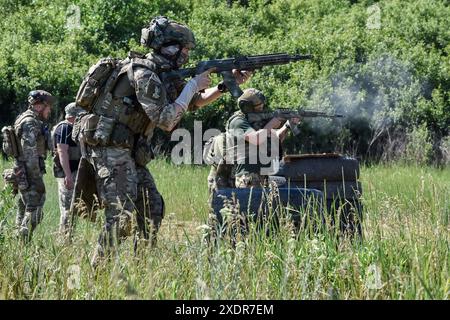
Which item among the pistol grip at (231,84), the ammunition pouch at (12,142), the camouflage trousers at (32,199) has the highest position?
the pistol grip at (231,84)

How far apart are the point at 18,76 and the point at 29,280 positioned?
45.0 feet

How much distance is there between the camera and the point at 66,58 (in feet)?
63.4

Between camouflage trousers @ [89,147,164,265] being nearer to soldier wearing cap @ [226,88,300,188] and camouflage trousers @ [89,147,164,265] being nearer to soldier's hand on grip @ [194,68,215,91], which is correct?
soldier's hand on grip @ [194,68,215,91]

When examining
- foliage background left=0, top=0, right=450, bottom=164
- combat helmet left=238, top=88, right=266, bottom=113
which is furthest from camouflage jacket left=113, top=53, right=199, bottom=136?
foliage background left=0, top=0, right=450, bottom=164

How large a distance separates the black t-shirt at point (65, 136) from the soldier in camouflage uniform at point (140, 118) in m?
2.25

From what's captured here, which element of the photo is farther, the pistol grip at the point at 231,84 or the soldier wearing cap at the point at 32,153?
the soldier wearing cap at the point at 32,153

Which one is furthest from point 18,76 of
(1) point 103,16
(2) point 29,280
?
(2) point 29,280

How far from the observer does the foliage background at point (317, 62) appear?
716 inches

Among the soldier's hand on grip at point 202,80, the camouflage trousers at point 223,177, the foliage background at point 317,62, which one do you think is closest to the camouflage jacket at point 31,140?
the camouflage trousers at point 223,177

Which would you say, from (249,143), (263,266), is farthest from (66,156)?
(263,266)

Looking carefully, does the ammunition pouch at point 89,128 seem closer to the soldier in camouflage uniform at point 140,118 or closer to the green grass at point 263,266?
the soldier in camouflage uniform at point 140,118

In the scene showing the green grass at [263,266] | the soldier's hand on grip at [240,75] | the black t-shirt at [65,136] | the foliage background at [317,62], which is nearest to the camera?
the green grass at [263,266]

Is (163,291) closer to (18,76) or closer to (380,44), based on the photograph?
(18,76)

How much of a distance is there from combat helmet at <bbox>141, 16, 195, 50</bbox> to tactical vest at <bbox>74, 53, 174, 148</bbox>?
0.15 m
